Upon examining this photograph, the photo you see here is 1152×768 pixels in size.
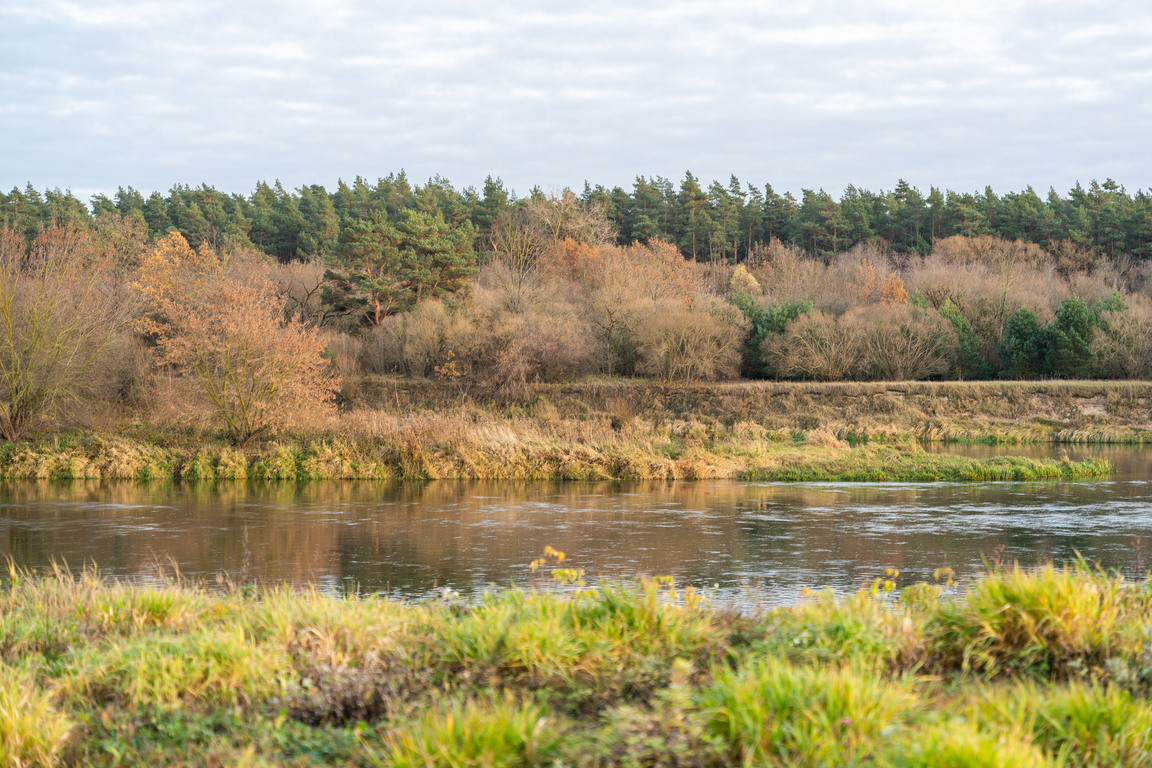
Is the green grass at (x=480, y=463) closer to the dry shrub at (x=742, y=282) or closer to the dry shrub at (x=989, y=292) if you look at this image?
the dry shrub at (x=989, y=292)

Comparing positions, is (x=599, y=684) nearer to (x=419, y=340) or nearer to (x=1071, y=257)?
(x=419, y=340)

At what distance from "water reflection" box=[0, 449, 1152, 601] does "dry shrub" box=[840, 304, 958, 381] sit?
78.9ft

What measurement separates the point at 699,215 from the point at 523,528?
75.0m

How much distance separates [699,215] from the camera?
3649 inches

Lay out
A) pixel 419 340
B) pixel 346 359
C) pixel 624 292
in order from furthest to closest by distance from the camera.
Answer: pixel 624 292 → pixel 419 340 → pixel 346 359

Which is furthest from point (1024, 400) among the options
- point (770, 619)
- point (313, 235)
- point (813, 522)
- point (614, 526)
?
point (313, 235)

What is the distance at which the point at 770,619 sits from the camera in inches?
313

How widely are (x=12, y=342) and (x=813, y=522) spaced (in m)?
29.6

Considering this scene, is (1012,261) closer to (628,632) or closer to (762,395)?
(762,395)

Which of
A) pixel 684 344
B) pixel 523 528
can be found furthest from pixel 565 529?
pixel 684 344

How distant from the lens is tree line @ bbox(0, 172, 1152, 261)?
79.8 meters

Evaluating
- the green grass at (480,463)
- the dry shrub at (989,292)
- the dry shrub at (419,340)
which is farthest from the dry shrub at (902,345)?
the dry shrub at (419,340)

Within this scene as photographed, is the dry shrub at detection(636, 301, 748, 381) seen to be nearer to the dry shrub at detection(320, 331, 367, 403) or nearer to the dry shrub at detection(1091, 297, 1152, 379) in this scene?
the dry shrub at detection(320, 331, 367, 403)

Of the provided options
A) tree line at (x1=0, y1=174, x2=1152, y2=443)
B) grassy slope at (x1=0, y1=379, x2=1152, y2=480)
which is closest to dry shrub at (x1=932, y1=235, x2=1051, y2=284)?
tree line at (x1=0, y1=174, x2=1152, y2=443)
